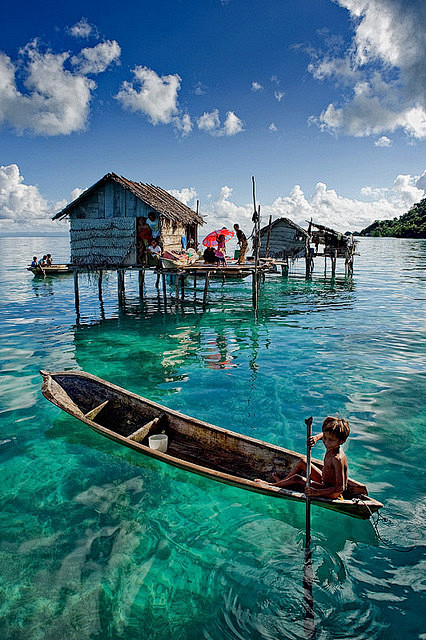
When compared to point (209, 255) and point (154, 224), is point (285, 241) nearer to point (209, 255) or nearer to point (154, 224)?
point (209, 255)

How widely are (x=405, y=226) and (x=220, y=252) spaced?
135 meters

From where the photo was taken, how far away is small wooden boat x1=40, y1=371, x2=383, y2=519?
202 inches

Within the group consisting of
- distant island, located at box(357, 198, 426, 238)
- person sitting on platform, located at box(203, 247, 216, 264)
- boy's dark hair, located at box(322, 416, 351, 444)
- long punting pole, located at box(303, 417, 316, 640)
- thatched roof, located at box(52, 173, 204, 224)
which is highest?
distant island, located at box(357, 198, 426, 238)

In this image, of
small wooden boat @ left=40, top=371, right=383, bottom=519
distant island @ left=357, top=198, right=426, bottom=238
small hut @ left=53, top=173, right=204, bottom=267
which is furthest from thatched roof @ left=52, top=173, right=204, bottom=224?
distant island @ left=357, top=198, right=426, bottom=238

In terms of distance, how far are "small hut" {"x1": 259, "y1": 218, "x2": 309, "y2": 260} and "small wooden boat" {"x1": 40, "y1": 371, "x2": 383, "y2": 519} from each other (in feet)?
92.7

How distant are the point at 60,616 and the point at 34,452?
404 cm

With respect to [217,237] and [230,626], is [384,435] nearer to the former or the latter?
[230,626]

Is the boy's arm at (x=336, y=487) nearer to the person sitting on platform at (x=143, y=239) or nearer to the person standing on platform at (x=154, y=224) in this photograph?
the person standing on platform at (x=154, y=224)

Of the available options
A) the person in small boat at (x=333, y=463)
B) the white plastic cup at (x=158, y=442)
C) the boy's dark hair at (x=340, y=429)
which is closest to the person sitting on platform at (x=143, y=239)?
the white plastic cup at (x=158, y=442)

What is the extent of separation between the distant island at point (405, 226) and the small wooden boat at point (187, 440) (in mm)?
136137

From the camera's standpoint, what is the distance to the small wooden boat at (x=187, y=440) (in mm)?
5121

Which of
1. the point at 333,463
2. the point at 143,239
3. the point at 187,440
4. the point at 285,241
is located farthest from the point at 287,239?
the point at 333,463

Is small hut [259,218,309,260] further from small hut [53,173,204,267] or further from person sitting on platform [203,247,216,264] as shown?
small hut [53,173,204,267]

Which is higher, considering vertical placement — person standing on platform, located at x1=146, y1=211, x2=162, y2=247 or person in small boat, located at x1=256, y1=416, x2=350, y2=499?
person standing on platform, located at x1=146, y1=211, x2=162, y2=247
